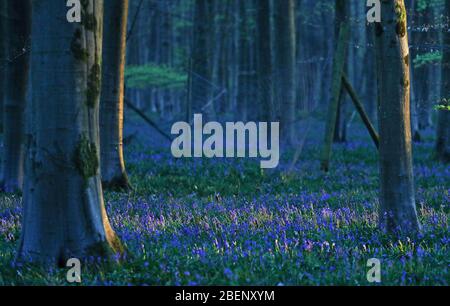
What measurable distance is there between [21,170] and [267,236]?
251 inches

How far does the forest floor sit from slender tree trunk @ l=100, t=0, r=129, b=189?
0.60 meters

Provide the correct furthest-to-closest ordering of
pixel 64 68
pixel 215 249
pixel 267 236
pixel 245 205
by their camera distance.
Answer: pixel 245 205 → pixel 267 236 → pixel 215 249 → pixel 64 68

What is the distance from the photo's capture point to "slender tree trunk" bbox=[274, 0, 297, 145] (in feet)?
62.0

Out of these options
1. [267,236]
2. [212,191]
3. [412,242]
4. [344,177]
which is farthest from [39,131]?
[344,177]

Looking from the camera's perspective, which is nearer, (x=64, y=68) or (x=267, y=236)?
(x=64, y=68)

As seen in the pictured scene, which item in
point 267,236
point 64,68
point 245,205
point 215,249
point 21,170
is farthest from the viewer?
point 21,170

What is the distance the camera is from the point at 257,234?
739 cm

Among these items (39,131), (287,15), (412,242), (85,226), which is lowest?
(412,242)

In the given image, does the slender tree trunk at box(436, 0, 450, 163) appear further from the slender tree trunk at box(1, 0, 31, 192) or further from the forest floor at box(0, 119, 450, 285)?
the slender tree trunk at box(1, 0, 31, 192)

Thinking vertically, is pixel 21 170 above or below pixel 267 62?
below

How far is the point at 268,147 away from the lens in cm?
1931

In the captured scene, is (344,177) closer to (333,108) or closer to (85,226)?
(333,108)

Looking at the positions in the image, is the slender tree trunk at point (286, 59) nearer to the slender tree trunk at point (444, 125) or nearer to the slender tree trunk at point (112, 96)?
the slender tree trunk at point (444, 125)

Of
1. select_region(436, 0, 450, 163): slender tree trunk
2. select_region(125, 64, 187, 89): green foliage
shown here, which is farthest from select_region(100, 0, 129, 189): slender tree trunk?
select_region(125, 64, 187, 89): green foliage
